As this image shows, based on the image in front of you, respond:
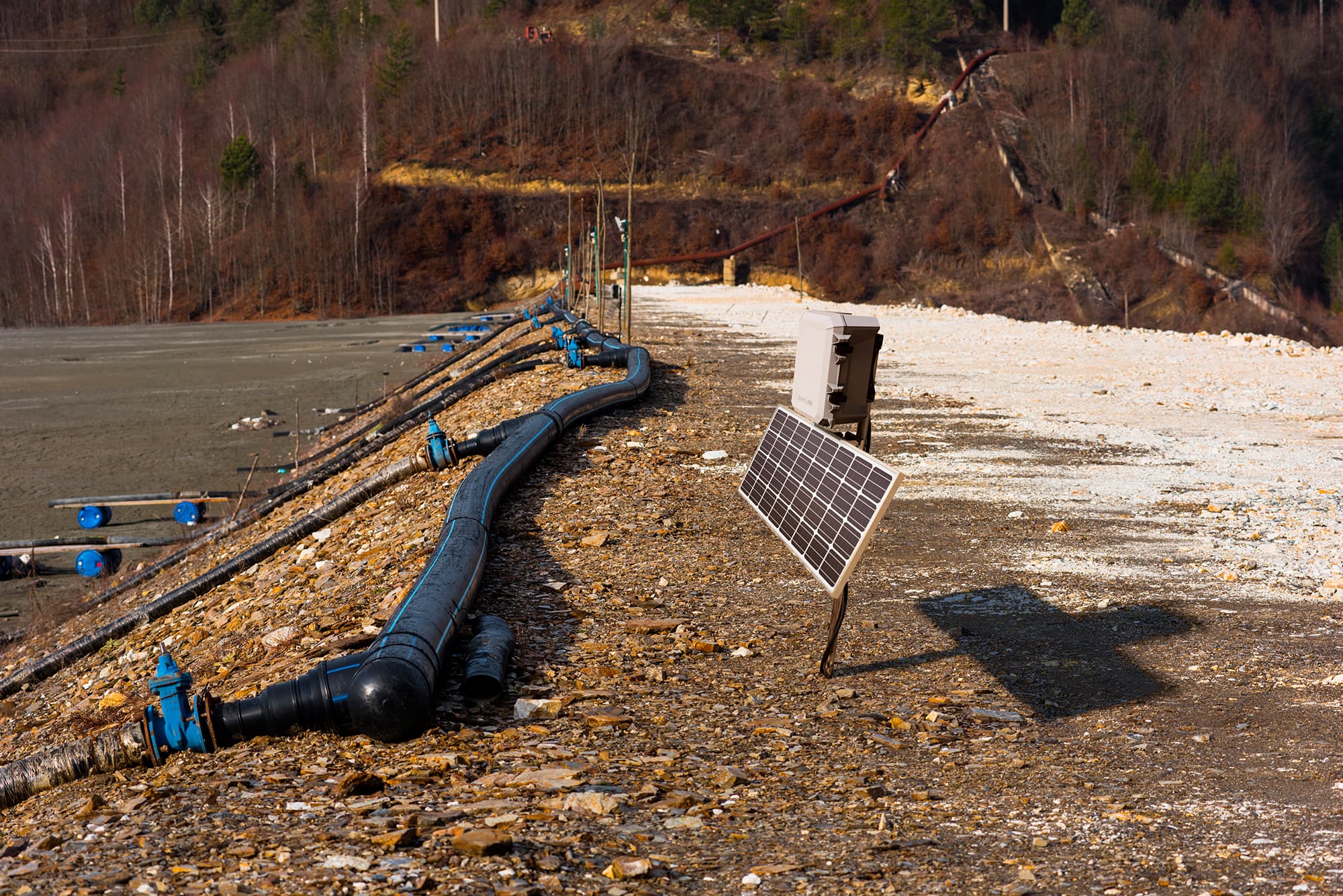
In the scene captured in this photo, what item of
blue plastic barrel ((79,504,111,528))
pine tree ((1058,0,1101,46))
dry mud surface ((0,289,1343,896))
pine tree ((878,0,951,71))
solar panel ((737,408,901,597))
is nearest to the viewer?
dry mud surface ((0,289,1343,896))

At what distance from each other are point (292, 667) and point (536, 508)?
3172 mm

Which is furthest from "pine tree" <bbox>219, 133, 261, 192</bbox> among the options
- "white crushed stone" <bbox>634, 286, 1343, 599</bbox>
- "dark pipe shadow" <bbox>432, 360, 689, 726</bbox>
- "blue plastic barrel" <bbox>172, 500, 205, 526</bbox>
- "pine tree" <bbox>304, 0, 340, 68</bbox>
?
"dark pipe shadow" <bbox>432, 360, 689, 726</bbox>

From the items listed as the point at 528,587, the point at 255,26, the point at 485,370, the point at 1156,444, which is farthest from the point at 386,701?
the point at 255,26

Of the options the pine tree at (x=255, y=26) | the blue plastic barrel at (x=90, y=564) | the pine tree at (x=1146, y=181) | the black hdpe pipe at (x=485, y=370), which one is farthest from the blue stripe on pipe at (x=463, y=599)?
the pine tree at (x=255, y=26)

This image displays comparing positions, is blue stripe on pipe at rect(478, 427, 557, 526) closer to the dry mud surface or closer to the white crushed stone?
the dry mud surface

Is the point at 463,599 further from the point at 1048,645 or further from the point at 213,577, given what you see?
the point at 213,577

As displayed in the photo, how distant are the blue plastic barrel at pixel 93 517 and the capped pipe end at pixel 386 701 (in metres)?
11.4

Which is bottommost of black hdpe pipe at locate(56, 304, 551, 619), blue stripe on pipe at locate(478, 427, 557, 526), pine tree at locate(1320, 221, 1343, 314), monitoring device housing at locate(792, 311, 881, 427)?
pine tree at locate(1320, 221, 1343, 314)

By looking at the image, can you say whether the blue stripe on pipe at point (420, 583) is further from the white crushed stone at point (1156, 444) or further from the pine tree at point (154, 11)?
the pine tree at point (154, 11)

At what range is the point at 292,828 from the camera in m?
3.58

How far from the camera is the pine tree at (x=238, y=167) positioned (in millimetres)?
79250

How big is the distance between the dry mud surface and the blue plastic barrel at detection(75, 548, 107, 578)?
1975mm

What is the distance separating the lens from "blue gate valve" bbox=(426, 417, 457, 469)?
9.74 m

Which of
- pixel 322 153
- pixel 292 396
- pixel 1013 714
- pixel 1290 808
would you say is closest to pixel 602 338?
pixel 292 396
